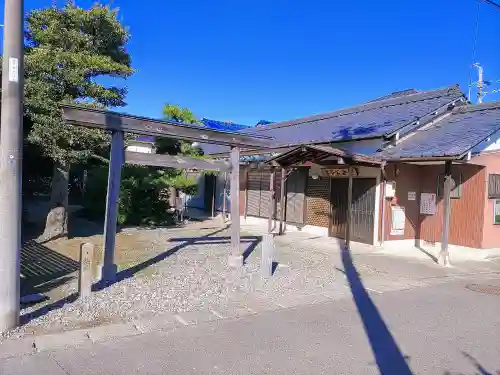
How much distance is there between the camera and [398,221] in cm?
1233

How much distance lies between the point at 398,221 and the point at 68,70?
9.66m

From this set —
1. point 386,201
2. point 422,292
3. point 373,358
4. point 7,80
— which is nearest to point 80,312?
point 7,80

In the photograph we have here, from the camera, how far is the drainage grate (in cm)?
769

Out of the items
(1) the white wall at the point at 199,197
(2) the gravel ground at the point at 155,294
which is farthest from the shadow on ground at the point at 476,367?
(1) the white wall at the point at 199,197

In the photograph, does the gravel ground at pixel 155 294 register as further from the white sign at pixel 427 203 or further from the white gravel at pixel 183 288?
the white sign at pixel 427 203

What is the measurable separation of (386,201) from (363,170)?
1191 mm

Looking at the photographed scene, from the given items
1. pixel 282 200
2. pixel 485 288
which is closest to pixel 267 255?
pixel 485 288

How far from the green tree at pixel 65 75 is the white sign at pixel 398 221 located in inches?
322

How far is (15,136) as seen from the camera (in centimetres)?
455

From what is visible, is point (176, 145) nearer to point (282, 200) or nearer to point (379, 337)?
point (282, 200)

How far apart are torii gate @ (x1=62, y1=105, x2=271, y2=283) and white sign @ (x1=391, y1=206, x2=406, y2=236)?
5198 mm

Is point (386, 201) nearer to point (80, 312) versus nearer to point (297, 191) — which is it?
point (297, 191)

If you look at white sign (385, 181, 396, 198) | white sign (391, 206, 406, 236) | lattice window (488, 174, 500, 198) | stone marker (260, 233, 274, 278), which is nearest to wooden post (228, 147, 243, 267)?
stone marker (260, 233, 274, 278)

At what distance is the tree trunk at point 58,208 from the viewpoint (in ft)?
36.7
